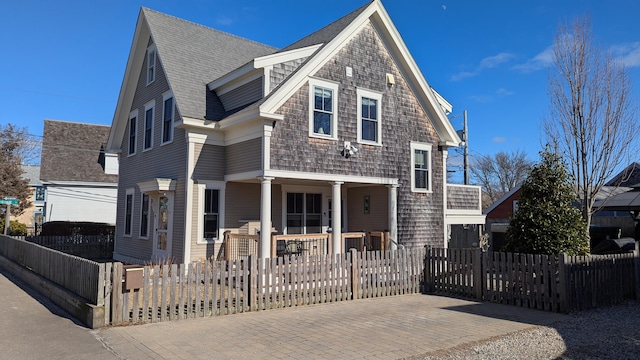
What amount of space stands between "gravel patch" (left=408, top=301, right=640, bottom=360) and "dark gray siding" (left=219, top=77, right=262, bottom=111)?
33.2ft

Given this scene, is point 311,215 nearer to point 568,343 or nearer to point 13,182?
point 568,343

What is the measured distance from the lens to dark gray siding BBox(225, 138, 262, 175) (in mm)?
13656

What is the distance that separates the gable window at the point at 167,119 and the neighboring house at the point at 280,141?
0.04 m

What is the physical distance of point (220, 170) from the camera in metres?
15.2

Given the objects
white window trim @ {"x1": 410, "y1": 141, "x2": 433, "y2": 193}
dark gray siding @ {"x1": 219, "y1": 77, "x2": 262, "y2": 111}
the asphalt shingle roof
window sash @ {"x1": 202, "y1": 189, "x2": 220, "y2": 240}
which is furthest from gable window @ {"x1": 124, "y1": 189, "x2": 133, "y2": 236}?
white window trim @ {"x1": 410, "y1": 141, "x2": 433, "y2": 193}

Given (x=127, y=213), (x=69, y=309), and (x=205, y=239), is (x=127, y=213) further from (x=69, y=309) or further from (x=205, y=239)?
(x=69, y=309)

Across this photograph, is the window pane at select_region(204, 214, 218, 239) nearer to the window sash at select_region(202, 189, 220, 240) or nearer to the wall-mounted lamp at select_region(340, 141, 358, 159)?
the window sash at select_region(202, 189, 220, 240)

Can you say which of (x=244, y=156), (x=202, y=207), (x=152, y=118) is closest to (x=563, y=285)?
(x=244, y=156)

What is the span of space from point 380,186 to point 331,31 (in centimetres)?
594

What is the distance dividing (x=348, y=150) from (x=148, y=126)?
852 centimetres

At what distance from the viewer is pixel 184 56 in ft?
56.0

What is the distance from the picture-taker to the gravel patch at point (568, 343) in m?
6.76

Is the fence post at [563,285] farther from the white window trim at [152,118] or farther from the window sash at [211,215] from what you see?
the white window trim at [152,118]

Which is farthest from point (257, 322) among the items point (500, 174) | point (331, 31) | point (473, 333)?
point (500, 174)
